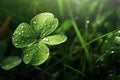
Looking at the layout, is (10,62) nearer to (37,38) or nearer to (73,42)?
(37,38)

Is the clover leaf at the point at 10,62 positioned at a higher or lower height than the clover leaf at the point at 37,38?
lower

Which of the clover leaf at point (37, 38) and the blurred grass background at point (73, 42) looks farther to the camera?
the blurred grass background at point (73, 42)

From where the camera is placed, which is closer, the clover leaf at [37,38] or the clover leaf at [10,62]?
the clover leaf at [37,38]

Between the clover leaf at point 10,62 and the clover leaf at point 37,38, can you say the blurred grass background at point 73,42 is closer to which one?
the clover leaf at point 10,62

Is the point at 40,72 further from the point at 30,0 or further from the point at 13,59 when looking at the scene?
the point at 30,0

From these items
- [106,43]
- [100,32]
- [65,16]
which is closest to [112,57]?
[106,43]

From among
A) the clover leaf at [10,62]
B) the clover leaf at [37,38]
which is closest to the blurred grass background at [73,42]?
the clover leaf at [10,62]

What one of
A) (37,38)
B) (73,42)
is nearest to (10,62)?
(37,38)
